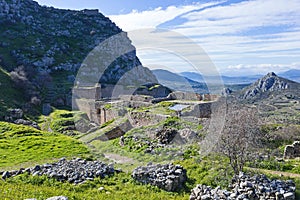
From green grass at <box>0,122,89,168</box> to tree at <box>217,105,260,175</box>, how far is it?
10.1 metres

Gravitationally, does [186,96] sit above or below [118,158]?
above

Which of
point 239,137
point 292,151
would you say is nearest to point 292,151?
point 292,151

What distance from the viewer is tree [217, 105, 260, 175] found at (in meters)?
13.2

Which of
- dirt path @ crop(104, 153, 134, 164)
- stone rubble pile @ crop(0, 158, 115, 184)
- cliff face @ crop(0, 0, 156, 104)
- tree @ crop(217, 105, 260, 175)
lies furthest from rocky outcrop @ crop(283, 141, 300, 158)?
cliff face @ crop(0, 0, 156, 104)

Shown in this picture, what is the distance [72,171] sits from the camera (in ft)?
48.6

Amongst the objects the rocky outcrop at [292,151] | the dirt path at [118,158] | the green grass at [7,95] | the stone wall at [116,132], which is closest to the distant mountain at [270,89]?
the green grass at [7,95]

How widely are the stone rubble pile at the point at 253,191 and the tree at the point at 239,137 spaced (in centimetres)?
155

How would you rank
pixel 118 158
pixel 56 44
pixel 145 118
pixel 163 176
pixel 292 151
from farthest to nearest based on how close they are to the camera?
pixel 56 44, pixel 145 118, pixel 118 158, pixel 292 151, pixel 163 176

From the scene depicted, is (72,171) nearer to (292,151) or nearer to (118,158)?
(118,158)

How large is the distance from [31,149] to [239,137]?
14788mm

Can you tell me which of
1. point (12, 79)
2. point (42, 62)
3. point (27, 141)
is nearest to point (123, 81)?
point (42, 62)

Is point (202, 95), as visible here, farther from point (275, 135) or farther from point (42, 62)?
point (42, 62)

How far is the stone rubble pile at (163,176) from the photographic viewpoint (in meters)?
13.5

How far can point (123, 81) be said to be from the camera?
292 ft
